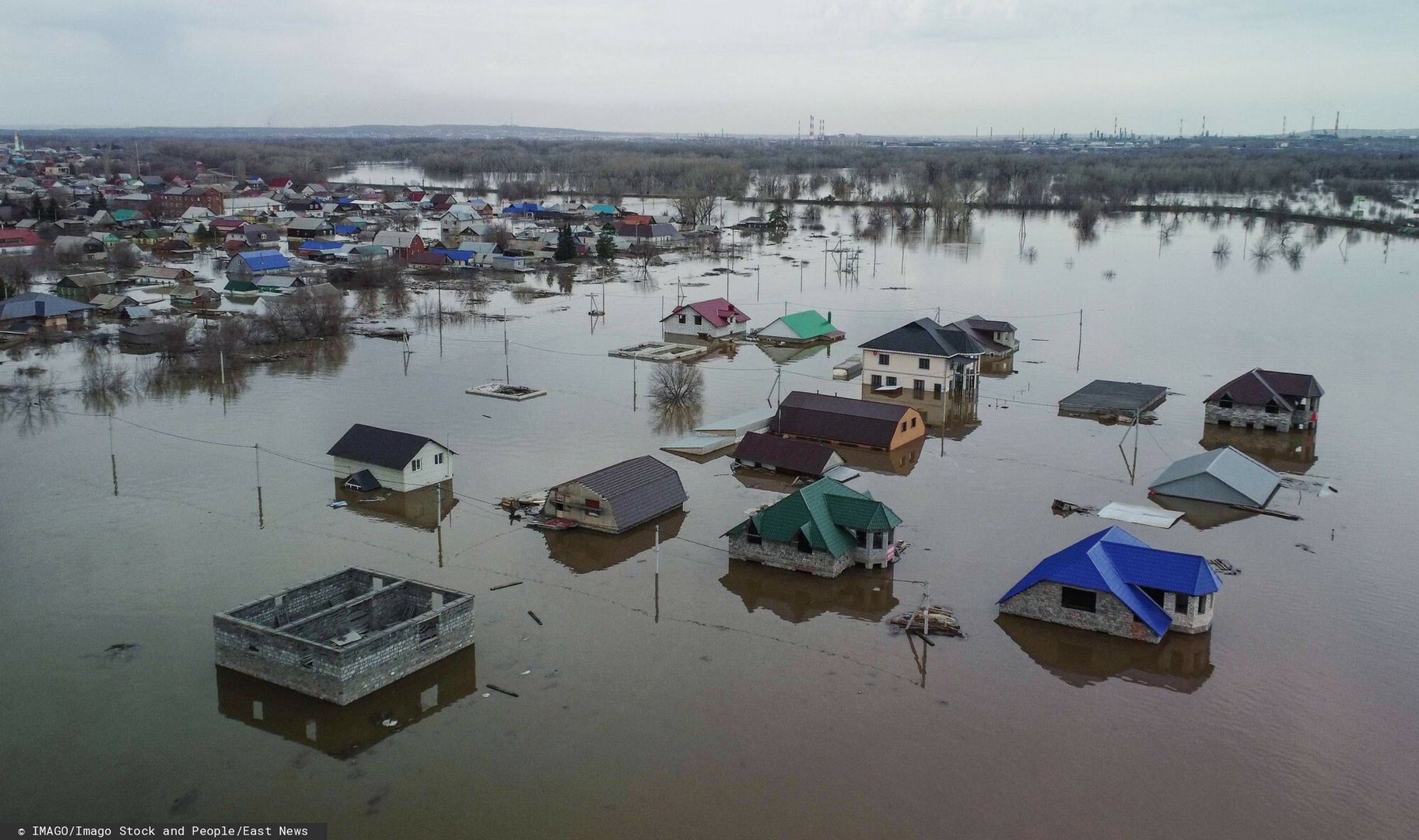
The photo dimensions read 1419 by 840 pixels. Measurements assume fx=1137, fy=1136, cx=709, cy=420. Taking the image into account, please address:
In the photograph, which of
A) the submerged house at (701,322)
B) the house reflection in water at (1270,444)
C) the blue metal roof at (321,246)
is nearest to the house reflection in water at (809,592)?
the house reflection in water at (1270,444)

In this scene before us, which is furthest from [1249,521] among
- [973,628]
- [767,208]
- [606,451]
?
[767,208]

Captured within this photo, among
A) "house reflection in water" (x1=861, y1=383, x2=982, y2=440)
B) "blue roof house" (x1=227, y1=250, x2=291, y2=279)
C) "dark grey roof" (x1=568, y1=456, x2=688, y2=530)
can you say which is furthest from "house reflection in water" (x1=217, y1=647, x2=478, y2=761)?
"blue roof house" (x1=227, y1=250, x2=291, y2=279)

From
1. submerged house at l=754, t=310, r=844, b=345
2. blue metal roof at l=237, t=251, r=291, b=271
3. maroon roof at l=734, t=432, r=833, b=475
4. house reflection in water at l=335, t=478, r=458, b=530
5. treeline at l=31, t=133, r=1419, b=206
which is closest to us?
house reflection in water at l=335, t=478, r=458, b=530

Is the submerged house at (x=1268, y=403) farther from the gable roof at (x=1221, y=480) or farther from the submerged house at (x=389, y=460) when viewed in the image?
the submerged house at (x=389, y=460)

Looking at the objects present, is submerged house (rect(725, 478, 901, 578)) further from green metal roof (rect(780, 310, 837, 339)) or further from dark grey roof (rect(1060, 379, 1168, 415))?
green metal roof (rect(780, 310, 837, 339))

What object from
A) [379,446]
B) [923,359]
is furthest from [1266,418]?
[379,446]

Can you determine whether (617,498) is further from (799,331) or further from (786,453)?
(799,331)
